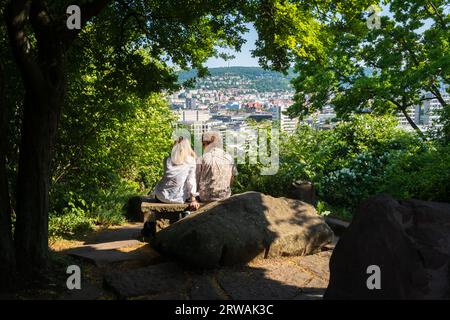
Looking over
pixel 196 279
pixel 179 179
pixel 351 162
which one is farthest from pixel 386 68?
pixel 196 279

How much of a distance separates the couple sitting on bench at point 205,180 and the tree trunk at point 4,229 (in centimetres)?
309

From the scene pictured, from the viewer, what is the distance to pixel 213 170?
23.6 ft

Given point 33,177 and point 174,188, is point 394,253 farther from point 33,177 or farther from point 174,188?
point 174,188

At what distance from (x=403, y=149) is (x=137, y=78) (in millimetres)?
7157

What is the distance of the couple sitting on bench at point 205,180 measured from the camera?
7.28 m

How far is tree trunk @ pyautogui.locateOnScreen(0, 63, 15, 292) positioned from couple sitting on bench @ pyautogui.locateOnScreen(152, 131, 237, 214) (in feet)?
10.1

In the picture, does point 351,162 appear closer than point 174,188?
No

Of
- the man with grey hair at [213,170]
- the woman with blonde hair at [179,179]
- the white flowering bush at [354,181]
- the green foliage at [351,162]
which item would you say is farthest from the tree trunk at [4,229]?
the white flowering bush at [354,181]

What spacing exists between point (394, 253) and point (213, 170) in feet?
13.6

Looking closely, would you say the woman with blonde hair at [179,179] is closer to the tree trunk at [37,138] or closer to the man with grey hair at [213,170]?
the man with grey hair at [213,170]

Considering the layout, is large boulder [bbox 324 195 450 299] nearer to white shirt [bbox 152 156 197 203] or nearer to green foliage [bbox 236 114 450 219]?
white shirt [bbox 152 156 197 203]

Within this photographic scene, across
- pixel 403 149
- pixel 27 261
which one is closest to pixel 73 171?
pixel 27 261
